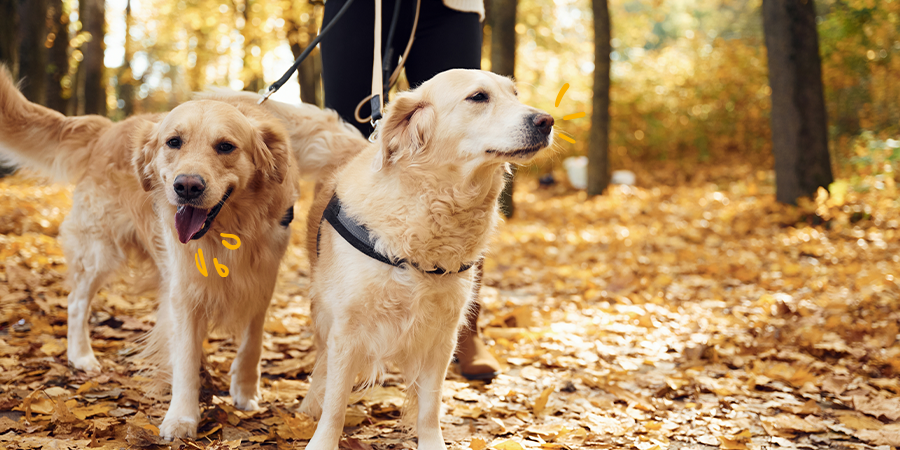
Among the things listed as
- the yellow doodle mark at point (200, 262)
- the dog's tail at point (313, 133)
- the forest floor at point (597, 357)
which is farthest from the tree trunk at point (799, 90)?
the yellow doodle mark at point (200, 262)

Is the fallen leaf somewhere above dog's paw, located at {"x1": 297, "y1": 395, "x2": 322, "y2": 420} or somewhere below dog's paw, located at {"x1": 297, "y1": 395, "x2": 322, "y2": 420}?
below

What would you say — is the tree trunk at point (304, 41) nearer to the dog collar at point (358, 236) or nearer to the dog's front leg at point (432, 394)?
the dog collar at point (358, 236)

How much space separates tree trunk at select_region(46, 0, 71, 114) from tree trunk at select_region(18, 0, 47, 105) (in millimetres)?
1387

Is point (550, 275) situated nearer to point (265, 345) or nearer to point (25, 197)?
point (265, 345)

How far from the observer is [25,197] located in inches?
303

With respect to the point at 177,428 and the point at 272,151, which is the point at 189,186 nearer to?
the point at 272,151

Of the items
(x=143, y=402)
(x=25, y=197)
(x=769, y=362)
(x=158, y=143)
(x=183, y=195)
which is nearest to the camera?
(x=183, y=195)

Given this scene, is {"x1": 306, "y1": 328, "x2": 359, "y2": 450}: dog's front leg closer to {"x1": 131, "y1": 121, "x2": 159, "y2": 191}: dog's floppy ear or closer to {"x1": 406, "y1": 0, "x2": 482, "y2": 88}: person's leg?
{"x1": 131, "y1": 121, "x2": 159, "y2": 191}: dog's floppy ear

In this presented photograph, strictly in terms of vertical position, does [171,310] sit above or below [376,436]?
above

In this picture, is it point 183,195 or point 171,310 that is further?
point 171,310

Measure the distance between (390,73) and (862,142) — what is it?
9.49 metres

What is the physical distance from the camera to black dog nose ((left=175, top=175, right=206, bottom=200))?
2.04 metres

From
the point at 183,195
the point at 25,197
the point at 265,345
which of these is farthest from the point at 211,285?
the point at 25,197

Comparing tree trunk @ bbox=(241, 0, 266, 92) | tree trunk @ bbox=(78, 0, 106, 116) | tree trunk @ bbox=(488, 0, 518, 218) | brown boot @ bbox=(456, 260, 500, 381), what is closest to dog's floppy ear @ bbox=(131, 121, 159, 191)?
brown boot @ bbox=(456, 260, 500, 381)
